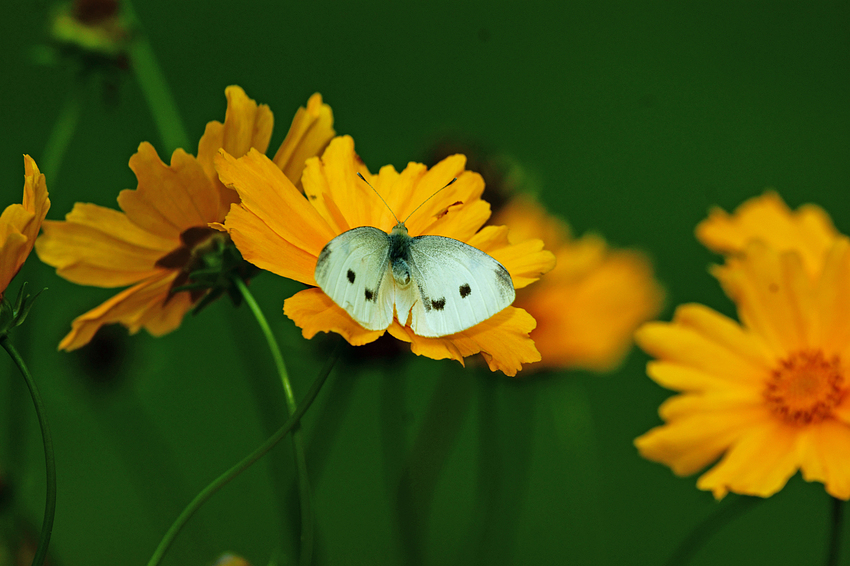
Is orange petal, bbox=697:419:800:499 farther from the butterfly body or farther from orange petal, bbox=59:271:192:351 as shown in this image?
orange petal, bbox=59:271:192:351

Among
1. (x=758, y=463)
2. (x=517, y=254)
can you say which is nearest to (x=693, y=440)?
(x=758, y=463)

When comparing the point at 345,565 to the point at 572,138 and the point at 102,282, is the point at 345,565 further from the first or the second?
the point at 572,138

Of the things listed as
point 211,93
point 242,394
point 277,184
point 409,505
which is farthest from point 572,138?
point 277,184

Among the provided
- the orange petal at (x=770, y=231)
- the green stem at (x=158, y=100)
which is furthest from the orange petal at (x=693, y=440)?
the green stem at (x=158, y=100)

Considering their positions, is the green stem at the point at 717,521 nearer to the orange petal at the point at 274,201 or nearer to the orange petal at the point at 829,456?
the orange petal at the point at 829,456

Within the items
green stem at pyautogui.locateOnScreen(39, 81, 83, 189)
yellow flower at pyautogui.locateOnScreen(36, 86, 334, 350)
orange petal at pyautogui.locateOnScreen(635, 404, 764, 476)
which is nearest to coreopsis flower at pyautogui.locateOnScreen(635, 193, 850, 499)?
orange petal at pyautogui.locateOnScreen(635, 404, 764, 476)
